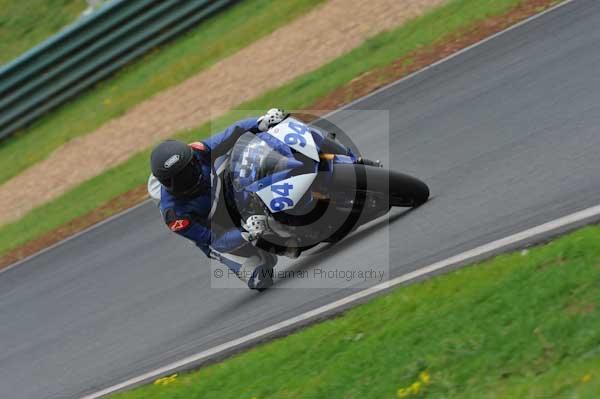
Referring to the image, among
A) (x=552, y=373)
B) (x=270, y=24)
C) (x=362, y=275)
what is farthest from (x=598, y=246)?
(x=270, y=24)

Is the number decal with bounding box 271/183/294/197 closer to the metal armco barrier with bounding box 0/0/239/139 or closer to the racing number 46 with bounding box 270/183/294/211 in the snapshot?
the racing number 46 with bounding box 270/183/294/211

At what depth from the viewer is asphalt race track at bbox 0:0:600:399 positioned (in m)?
7.11

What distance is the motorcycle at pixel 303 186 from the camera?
7.06 m

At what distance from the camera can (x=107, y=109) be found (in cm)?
1689

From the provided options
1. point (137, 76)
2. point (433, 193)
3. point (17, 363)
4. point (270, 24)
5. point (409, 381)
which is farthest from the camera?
point (137, 76)

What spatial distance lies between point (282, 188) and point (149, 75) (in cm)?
1054

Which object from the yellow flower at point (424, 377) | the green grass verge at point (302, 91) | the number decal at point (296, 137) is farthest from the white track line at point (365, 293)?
the green grass verge at point (302, 91)

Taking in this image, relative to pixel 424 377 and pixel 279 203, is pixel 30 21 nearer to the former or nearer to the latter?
pixel 279 203

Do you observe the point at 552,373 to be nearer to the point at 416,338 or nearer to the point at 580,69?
the point at 416,338

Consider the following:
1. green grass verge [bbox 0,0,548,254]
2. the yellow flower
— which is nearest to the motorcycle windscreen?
the yellow flower

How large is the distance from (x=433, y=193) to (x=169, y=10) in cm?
1047

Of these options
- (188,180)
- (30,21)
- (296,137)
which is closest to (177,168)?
(188,180)

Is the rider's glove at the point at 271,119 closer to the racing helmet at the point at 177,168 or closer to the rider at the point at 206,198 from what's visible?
the rider at the point at 206,198

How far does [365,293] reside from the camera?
6.94m
